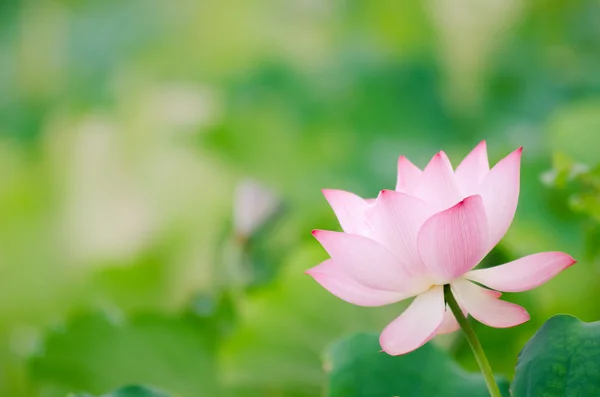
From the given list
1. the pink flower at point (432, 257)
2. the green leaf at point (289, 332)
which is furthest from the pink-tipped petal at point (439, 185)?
the green leaf at point (289, 332)

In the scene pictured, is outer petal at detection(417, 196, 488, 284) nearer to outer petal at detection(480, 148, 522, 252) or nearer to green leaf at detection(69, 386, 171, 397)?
outer petal at detection(480, 148, 522, 252)

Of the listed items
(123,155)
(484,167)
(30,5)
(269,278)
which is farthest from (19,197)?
(484,167)

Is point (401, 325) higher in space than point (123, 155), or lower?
lower

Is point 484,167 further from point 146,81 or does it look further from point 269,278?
point 146,81

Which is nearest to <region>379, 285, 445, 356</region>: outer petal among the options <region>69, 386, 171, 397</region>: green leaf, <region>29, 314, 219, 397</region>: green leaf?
<region>69, 386, 171, 397</region>: green leaf

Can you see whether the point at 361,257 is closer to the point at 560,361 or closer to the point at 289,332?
the point at 560,361

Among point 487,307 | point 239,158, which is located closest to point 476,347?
point 487,307

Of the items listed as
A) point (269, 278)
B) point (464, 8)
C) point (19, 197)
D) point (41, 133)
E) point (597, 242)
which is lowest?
point (597, 242)
